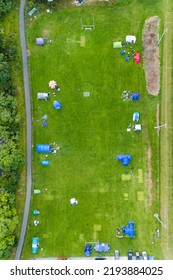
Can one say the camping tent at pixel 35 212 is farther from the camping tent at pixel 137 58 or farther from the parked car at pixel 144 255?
the camping tent at pixel 137 58

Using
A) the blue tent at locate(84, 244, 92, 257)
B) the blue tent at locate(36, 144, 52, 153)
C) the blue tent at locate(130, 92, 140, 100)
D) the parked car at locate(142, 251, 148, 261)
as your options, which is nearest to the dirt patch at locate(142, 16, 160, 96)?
the blue tent at locate(130, 92, 140, 100)

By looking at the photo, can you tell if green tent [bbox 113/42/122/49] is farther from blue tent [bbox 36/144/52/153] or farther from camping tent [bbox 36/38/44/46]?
blue tent [bbox 36/144/52/153]

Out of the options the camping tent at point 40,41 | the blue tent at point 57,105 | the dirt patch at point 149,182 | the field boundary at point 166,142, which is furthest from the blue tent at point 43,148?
the field boundary at point 166,142

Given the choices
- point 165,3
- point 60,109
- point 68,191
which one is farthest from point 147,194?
point 165,3

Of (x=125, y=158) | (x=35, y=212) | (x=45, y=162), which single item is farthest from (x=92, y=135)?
(x=35, y=212)

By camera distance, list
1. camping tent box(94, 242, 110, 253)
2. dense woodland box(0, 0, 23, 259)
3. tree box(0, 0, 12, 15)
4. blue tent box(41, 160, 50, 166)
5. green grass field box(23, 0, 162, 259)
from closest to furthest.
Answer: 1. dense woodland box(0, 0, 23, 259)
2. camping tent box(94, 242, 110, 253)
3. tree box(0, 0, 12, 15)
4. green grass field box(23, 0, 162, 259)
5. blue tent box(41, 160, 50, 166)

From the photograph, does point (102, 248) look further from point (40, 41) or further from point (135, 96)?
point (40, 41)

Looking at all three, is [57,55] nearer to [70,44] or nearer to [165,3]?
[70,44]
